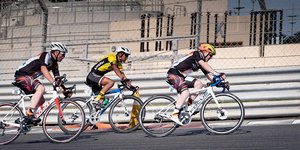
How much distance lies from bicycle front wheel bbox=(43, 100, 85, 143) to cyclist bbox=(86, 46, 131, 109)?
28.5 inches

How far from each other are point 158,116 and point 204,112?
825 millimetres

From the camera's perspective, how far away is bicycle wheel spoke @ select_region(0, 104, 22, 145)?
30.9 feet

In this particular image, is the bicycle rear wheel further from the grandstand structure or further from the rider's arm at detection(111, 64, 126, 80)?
the grandstand structure

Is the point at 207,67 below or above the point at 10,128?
above

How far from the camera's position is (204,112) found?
361 inches

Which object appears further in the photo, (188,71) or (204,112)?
(188,71)

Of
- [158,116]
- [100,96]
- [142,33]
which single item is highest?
[142,33]

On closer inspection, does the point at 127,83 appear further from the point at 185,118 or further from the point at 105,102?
the point at 185,118

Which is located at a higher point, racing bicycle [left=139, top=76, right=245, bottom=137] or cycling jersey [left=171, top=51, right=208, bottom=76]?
cycling jersey [left=171, top=51, right=208, bottom=76]

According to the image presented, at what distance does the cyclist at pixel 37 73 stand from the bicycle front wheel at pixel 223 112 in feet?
7.73

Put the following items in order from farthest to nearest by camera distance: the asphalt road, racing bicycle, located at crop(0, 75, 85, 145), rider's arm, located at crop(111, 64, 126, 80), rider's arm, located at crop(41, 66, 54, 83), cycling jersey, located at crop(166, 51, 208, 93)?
rider's arm, located at crop(111, 64, 126, 80), cycling jersey, located at crop(166, 51, 208, 93), rider's arm, located at crop(41, 66, 54, 83), racing bicycle, located at crop(0, 75, 85, 145), the asphalt road

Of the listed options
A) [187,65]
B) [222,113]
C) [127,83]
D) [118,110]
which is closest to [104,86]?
[127,83]

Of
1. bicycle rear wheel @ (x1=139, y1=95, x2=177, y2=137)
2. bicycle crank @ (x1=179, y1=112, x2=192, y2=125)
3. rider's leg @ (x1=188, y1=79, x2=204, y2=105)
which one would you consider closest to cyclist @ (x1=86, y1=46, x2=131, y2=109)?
bicycle rear wheel @ (x1=139, y1=95, x2=177, y2=137)

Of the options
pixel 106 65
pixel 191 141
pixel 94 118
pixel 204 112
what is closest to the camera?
pixel 191 141
